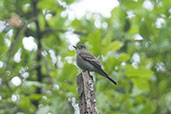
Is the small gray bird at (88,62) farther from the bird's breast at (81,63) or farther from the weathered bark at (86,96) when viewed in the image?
the weathered bark at (86,96)

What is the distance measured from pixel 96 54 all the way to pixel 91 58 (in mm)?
758

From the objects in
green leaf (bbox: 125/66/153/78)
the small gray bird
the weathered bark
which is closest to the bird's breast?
the small gray bird

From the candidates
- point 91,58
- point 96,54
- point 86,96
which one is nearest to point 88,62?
point 91,58

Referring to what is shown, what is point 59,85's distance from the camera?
4.61 m

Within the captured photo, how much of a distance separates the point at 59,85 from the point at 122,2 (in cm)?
141

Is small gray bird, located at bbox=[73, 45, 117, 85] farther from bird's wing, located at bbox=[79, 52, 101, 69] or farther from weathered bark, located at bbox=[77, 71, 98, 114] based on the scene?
weathered bark, located at bbox=[77, 71, 98, 114]

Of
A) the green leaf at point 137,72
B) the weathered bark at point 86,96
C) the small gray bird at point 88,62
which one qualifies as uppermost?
the small gray bird at point 88,62

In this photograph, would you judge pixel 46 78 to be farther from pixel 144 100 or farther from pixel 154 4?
pixel 154 4

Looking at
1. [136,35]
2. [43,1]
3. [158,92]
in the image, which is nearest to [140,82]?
[158,92]

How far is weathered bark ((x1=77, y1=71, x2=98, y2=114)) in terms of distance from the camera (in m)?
2.48

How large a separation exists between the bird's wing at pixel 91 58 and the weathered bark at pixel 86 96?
196cm

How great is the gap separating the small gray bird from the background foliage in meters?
0.13

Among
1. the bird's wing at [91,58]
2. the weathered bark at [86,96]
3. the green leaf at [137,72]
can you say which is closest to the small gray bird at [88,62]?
the bird's wing at [91,58]

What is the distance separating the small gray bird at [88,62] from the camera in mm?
4713
